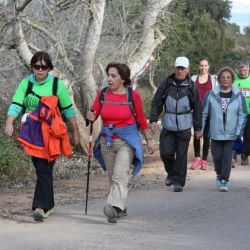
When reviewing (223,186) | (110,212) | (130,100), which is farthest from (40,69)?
(223,186)

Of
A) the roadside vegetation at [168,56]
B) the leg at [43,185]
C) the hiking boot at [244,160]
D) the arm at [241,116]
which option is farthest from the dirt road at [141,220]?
the hiking boot at [244,160]

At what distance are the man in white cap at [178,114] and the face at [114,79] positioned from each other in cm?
180

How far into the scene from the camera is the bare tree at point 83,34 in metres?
12.1

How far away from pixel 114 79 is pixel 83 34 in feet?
23.1

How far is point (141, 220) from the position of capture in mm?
7598

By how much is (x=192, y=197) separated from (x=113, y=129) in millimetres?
2229

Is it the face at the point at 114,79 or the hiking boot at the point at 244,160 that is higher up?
the face at the point at 114,79

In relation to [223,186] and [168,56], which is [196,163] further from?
[168,56]

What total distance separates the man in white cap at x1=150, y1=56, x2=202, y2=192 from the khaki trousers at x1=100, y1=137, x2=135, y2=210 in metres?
1.68

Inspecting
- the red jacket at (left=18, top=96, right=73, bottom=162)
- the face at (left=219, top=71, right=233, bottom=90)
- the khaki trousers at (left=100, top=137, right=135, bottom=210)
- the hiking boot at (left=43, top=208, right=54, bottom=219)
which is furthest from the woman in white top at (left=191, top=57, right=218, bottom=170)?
the red jacket at (left=18, top=96, right=73, bottom=162)

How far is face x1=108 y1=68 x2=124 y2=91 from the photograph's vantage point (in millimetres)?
7512

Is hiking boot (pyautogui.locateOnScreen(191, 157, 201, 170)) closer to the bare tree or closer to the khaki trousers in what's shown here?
the bare tree

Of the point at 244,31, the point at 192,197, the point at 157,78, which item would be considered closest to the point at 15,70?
the point at 192,197

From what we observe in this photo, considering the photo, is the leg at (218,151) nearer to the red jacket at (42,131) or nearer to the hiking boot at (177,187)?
the hiking boot at (177,187)
